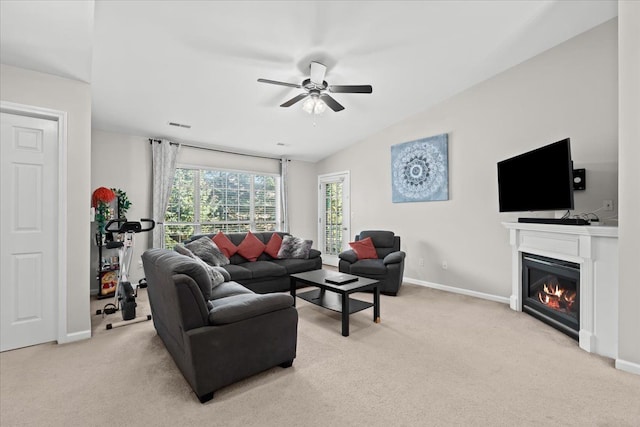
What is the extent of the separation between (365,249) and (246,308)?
3101 millimetres

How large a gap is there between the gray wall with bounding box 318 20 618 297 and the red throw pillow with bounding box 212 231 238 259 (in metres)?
2.77

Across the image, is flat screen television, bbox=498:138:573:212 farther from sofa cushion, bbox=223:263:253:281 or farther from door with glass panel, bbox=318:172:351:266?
sofa cushion, bbox=223:263:253:281

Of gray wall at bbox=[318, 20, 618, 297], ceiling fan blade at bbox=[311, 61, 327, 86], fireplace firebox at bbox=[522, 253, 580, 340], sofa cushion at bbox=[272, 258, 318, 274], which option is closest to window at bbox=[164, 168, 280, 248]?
sofa cushion at bbox=[272, 258, 318, 274]

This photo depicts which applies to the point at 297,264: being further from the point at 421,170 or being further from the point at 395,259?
the point at 421,170

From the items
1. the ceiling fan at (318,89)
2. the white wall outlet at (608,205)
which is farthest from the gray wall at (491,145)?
the ceiling fan at (318,89)

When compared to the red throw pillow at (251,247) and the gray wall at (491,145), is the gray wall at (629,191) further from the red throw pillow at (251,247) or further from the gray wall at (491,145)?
the red throw pillow at (251,247)

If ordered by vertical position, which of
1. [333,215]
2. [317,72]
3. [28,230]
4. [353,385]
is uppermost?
[317,72]

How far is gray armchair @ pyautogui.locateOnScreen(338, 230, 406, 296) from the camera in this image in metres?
4.32

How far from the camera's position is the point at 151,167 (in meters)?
4.97

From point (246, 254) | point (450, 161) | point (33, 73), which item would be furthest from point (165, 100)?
point (450, 161)

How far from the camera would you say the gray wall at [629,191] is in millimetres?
2236

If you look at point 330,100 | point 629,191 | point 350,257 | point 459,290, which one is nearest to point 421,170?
point 350,257

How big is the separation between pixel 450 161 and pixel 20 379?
5396 mm

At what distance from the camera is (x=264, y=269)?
424 centimetres
